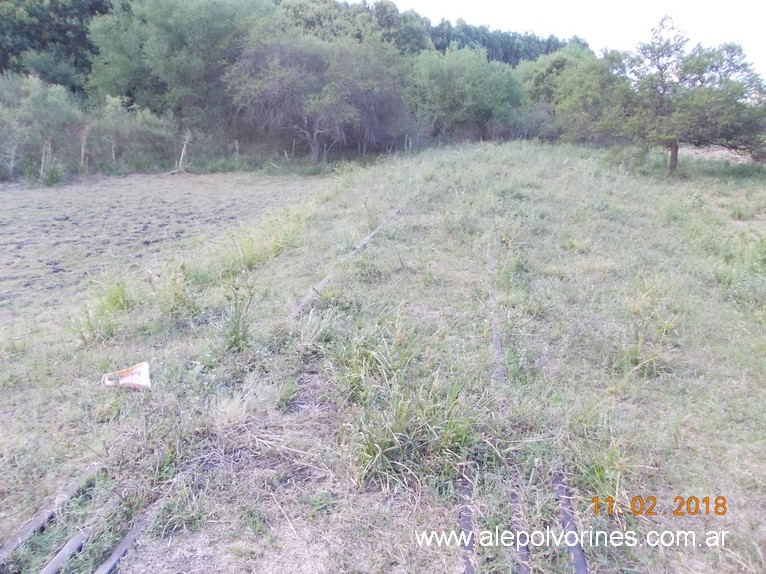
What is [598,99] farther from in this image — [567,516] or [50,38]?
[50,38]

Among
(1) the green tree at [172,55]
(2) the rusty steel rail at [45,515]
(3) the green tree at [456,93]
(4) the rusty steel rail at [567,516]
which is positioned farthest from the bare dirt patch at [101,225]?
(3) the green tree at [456,93]

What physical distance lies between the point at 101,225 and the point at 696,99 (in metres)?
16.9

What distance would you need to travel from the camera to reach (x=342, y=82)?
18.8 metres

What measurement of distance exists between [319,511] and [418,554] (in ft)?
1.87

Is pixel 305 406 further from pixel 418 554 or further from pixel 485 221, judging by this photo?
pixel 485 221

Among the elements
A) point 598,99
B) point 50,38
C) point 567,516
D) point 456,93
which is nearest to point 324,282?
point 567,516

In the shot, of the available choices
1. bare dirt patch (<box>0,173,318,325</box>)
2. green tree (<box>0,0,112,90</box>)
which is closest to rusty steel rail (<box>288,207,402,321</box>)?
bare dirt patch (<box>0,173,318,325</box>)

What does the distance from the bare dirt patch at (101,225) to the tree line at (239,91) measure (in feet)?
7.08

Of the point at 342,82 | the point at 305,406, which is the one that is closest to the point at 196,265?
the point at 305,406

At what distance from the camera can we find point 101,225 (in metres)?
9.51

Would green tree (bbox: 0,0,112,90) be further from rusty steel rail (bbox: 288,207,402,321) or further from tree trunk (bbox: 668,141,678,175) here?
tree trunk (bbox: 668,141,678,175)

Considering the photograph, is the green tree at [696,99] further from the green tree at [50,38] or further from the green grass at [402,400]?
the green tree at [50,38]

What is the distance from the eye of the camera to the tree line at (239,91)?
14.9 metres

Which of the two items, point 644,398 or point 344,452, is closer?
point 344,452
